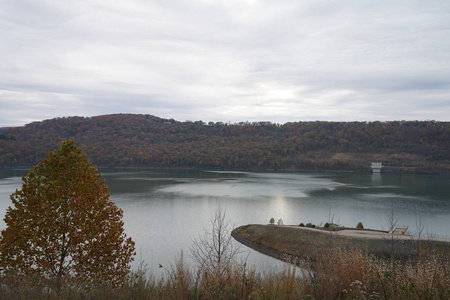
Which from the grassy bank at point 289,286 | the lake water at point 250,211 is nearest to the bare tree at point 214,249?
the grassy bank at point 289,286

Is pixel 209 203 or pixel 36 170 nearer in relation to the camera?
pixel 36 170

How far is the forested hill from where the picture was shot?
112m

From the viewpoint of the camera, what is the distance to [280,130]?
156 metres

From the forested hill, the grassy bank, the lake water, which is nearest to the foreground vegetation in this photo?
the grassy bank

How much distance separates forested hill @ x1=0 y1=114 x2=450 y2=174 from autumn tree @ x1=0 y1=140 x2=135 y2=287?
337ft

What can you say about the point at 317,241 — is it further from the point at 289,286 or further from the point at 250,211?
the point at 289,286

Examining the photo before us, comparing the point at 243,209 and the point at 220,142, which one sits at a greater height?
the point at 220,142

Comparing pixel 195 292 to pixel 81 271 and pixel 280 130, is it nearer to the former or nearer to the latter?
pixel 81 271

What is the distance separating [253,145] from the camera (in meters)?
133

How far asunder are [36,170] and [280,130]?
489 feet

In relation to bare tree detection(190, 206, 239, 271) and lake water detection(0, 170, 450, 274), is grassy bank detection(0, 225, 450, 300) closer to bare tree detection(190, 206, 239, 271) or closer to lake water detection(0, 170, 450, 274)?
bare tree detection(190, 206, 239, 271)

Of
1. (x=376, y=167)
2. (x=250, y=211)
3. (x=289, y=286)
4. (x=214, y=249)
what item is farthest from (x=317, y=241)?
(x=376, y=167)

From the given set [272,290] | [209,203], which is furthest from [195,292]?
[209,203]

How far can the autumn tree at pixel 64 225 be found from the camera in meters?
→ 9.89
